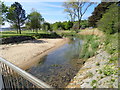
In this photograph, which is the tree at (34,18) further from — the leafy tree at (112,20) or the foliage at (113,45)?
the foliage at (113,45)

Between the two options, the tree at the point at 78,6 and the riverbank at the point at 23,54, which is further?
the riverbank at the point at 23,54

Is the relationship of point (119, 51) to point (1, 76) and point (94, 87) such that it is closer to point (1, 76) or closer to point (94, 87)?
point (94, 87)

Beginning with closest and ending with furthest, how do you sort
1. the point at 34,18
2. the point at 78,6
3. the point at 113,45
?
the point at 113,45, the point at 78,6, the point at 34,18

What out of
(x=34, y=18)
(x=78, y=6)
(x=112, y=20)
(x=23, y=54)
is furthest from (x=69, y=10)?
(x=34, y=18)

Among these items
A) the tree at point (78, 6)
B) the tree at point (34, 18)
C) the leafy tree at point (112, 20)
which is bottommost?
the leafy tree at point (112, 20)

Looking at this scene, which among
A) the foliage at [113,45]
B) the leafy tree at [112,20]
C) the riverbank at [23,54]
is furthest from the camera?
the riverbank at [23,54]

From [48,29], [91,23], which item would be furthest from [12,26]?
[91,23]

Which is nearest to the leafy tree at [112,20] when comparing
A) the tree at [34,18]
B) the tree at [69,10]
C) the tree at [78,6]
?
the tree at [78,6]

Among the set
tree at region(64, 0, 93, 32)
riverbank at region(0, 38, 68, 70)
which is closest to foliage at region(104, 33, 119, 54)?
tree at region(64, 0, 93, 32)

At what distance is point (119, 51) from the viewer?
8.68ft

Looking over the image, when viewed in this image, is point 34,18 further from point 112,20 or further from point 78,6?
point 112,20

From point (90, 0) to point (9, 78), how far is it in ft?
11.5

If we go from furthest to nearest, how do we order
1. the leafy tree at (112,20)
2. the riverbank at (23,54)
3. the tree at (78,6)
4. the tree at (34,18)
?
the tree at (34,18), the riverbank at (23,54), the tree at (78,6), the leafy tree at (112,20)

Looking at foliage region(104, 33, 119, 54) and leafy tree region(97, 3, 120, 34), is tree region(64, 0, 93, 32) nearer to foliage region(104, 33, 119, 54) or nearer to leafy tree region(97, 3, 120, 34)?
leafy tree region(97, 3, 120, 34)
